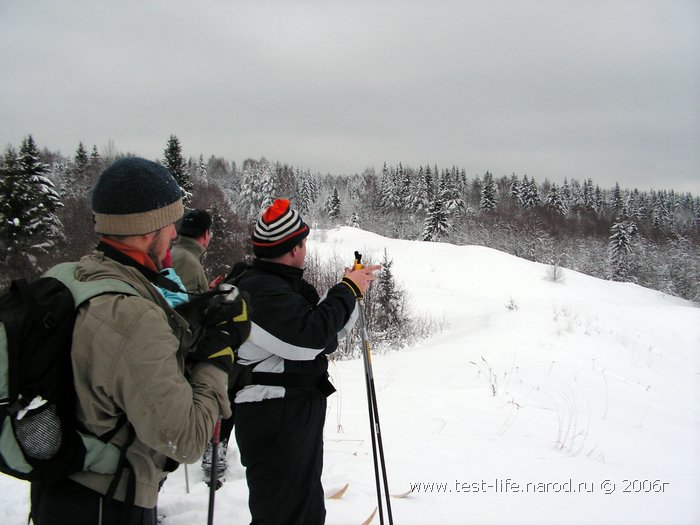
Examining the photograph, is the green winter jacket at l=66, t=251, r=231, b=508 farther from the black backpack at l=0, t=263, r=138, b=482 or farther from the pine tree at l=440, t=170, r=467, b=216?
the pine tree at l=440, t=170, r=467, b=216

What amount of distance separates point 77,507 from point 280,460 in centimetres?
106

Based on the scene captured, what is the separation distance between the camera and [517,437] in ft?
15.2

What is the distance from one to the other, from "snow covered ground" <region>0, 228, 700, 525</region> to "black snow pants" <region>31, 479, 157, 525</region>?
6.44 ft

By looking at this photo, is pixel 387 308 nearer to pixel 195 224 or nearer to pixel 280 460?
pixel 195 224

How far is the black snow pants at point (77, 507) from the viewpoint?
133 centimetres

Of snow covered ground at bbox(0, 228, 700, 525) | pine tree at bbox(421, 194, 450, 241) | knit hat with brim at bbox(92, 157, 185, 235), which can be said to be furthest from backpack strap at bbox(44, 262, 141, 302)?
pine tree at bbox(421, 194, 450, 241)

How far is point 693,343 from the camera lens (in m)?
11.4

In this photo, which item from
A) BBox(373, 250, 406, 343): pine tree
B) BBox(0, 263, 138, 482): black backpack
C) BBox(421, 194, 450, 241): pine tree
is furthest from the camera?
BBox(421, 194, 450, 241): pine tree

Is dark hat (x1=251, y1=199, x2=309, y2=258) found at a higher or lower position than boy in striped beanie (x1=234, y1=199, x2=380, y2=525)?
higher

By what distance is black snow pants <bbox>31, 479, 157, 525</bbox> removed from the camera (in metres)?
1.33

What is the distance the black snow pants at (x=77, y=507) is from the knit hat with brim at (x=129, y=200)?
2.83 ft

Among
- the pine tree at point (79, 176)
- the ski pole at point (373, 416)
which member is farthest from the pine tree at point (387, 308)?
the pine tree at point (79, 176)

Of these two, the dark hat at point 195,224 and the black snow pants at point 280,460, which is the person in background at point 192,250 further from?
the black snow pants at point 280,460

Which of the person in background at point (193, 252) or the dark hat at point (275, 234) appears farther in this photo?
the person in background at point (193, 252)
